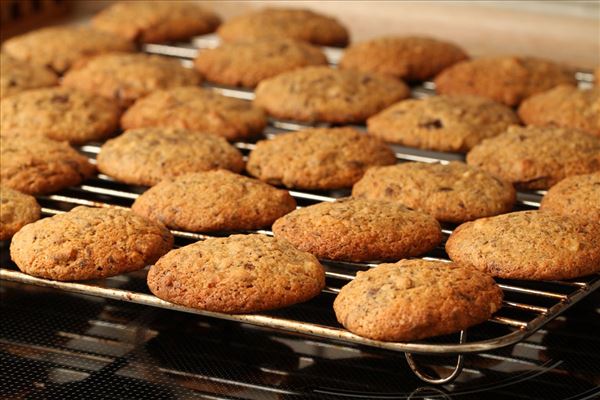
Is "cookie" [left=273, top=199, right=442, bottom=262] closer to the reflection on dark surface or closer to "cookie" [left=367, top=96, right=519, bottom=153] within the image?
the reflection on dark surface

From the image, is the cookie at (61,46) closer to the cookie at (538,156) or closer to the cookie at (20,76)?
the cookie at (20,76)

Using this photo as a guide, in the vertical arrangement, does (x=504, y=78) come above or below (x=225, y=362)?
above

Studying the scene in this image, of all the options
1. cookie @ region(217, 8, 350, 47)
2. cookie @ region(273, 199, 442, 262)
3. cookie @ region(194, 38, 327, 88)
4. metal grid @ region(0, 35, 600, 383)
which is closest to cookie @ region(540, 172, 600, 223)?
metal grid @ region(0, 35, 600, 383)

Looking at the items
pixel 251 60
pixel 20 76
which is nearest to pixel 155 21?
pixel 251 60

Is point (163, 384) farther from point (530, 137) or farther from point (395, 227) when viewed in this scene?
point (530, 137)

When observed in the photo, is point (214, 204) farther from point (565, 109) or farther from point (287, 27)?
point (287, 27)

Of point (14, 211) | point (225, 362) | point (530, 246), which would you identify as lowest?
point (225, 362)

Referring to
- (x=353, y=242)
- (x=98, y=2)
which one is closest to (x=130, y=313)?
(x=353, y=242)
